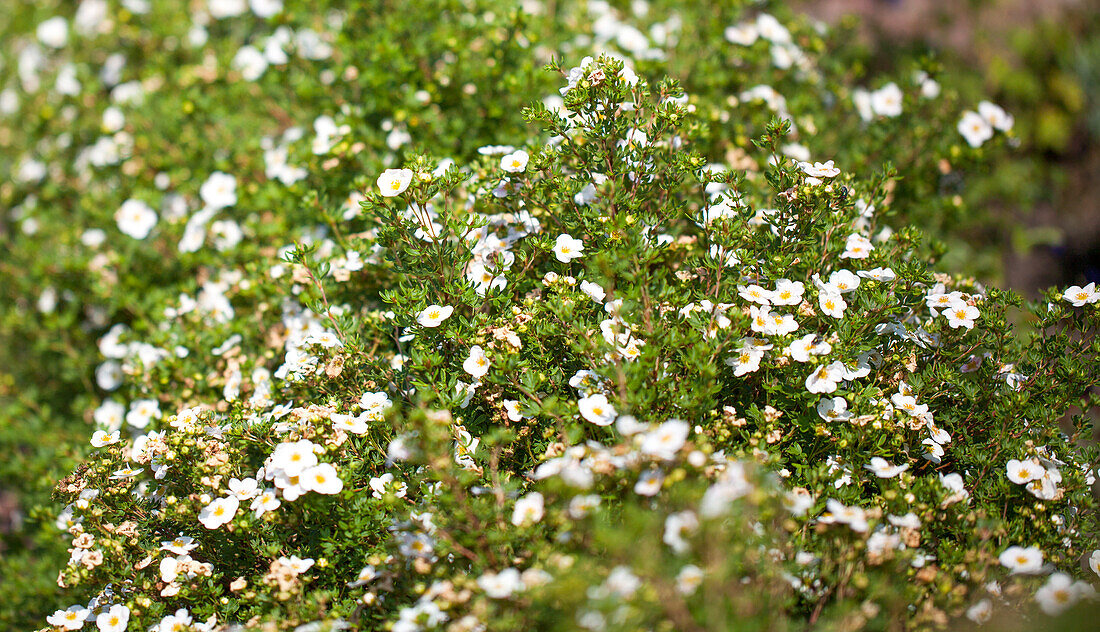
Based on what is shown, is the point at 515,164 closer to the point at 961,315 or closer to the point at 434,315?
the point at 434,315

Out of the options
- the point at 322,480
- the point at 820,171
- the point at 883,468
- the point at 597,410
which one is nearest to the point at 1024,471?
the point at 883,468

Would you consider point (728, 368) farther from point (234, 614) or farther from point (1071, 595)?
point (234, 614)

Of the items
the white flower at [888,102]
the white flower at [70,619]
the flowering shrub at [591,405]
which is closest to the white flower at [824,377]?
the flowering shrub at [591,405]

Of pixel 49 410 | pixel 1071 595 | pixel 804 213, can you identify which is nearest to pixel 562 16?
pixel 804 213

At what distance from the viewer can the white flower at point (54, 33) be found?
556cm

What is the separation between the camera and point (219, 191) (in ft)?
12.5

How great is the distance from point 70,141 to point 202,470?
342 centimetres

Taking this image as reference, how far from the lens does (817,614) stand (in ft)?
6.75

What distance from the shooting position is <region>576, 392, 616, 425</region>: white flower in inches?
88.0

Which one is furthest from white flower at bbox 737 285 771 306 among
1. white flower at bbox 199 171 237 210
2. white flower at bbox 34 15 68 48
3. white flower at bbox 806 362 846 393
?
white flower at bbox 34 15 68 48

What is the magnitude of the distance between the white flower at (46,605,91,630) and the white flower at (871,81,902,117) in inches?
154

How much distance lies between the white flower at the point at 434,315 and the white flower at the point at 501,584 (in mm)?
871

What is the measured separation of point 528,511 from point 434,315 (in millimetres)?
759

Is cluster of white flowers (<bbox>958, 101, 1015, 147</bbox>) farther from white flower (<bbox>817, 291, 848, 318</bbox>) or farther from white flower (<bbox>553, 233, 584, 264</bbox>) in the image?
white flower (<bbox>553, 233, 584, 264</bbox>)
